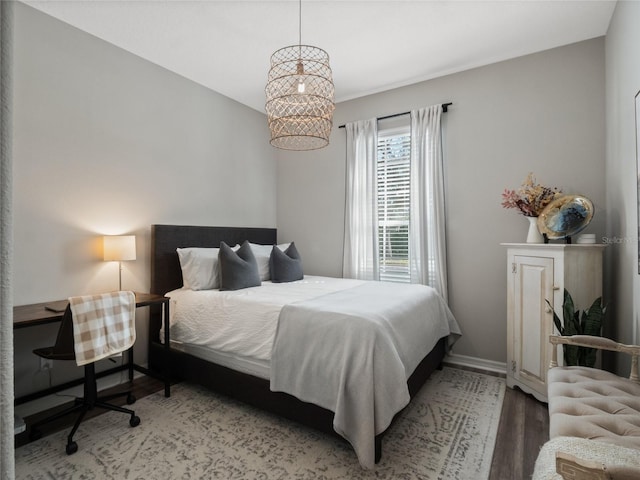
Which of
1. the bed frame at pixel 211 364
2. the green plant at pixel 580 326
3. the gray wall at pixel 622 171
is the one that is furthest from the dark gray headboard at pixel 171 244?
the gray wall at pixel 622 171

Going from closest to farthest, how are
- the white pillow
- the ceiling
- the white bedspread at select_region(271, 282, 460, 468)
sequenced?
the white bedspread at select_region(271, 282, 460, 468), the ceiling, the white pillow

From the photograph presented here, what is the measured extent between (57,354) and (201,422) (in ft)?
3.31

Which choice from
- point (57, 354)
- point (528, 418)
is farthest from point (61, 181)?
point (528, 418)

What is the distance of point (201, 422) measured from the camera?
2.32 metres

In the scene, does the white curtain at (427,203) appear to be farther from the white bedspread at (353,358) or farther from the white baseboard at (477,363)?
the white bedspread at (353,358)

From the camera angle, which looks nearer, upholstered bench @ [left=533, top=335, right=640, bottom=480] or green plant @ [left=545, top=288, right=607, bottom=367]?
upholstered bench @ [left=533, top=335, right=640, bottom=480]

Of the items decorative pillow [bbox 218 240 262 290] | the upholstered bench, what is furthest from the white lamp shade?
the upholstered bench

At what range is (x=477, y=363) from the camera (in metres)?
3.31

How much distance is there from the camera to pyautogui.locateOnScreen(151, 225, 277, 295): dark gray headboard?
3170 mm

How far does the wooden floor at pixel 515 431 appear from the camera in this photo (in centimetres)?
185

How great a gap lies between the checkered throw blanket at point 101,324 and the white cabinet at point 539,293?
2925 mm

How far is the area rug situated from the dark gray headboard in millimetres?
1075

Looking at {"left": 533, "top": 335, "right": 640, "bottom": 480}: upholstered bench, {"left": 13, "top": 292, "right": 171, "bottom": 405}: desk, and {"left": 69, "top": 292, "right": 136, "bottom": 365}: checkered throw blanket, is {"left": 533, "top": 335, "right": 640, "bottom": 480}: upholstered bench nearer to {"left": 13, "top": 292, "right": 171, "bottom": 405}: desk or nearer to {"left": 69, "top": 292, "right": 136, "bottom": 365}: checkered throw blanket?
{"left": 69, "top": 292, "right": 136, "bottom": 365}: checkered throw blanket

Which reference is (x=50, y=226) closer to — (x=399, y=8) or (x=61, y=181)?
(x=61, y=181)
